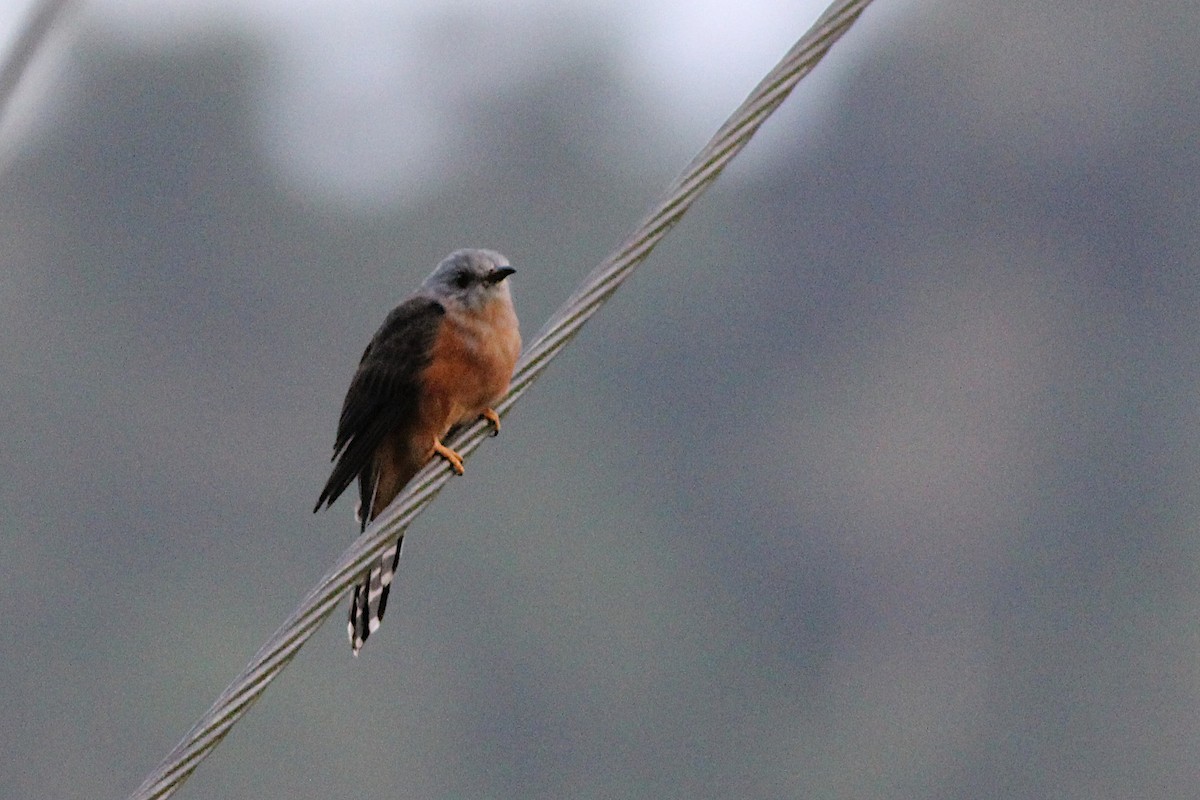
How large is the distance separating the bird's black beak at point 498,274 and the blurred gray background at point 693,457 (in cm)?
3290

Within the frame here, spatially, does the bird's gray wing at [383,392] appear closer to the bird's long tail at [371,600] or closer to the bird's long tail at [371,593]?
the bird's long tail at [371,593]

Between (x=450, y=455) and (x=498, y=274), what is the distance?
3.92 ft

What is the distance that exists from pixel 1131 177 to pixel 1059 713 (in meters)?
17.9

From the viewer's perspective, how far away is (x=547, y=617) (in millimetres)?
48750

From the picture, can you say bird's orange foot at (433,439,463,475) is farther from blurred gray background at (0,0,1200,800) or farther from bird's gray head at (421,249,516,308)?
blurred gray background at (0,0,1200,800)

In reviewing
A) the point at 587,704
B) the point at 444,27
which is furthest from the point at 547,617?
the point at 444,27

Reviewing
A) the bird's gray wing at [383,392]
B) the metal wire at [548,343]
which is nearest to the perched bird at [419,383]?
the bird's gray wing at [383,392]

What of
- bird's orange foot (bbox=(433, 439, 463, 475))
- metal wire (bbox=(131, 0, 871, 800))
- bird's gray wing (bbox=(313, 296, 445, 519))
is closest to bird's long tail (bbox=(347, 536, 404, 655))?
bird's gray wing (bbox=(313, 296, 445, 519))

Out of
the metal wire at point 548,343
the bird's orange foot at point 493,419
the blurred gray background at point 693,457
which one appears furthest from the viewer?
the blurred gray background at point 693,457

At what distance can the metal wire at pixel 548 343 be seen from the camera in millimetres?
3197

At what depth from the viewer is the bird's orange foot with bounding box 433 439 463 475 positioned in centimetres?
444

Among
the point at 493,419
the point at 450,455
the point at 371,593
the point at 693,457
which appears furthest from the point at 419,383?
the point at 693,457

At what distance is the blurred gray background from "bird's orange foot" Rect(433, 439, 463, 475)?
3322cm

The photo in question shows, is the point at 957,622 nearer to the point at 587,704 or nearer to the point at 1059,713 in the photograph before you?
the point at 1059,713
